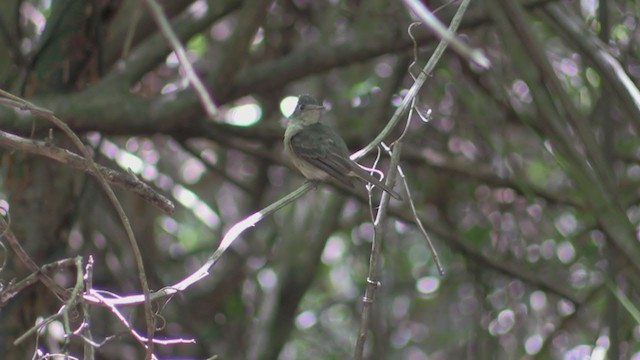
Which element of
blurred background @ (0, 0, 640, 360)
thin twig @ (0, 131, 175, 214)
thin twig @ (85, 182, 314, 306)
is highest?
thin twig @ (0, 131, 175, 214)

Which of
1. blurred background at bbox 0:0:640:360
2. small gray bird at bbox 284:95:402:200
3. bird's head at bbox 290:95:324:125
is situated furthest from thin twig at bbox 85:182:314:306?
bird's head at bbox 290:95:324:125

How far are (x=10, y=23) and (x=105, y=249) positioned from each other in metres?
1.64

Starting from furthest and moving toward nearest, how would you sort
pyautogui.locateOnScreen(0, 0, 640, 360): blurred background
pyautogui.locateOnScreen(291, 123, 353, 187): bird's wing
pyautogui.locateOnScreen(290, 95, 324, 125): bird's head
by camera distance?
pyautogui.locateOnScreen(290, 95, 324, 125): bird's head
pyautogui.locateOnScreen(291, 123, 353, 187): bird's wing
pyautogui.locateOnScreen(0, 0, 640, 360): blurred background

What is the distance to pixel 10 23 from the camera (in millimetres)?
5133

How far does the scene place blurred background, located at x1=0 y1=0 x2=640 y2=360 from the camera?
4500mm

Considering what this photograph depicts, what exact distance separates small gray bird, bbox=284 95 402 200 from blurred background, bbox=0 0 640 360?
0.10 m

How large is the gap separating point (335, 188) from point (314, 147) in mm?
369

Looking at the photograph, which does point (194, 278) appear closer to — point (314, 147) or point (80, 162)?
point (80, 162)

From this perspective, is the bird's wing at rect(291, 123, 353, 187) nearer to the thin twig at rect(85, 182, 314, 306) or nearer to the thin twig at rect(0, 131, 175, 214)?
the thin twig at rect(85, 182, 314, 306)

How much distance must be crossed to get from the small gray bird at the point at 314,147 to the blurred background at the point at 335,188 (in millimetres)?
101

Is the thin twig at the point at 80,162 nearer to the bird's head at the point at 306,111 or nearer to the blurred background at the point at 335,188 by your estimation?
the blurred background at the point at 335,188

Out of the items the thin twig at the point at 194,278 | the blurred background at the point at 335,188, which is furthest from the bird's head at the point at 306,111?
the thin twig at the point at 194,278

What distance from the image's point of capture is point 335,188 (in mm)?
5340

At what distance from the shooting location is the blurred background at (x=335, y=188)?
450 cm
